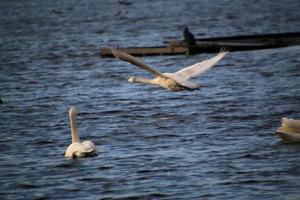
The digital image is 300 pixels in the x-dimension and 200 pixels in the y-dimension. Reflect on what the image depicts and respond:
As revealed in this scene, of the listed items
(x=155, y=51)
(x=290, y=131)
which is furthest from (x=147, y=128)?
(x=155, y=51)

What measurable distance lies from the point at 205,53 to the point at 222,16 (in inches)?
1441

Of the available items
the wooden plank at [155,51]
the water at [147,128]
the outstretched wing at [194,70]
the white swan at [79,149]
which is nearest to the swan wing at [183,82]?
the outstretched wing at [194,70]

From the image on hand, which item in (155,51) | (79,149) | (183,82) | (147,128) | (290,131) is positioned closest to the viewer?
(79,149)

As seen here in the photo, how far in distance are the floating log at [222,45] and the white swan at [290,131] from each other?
1907 centimetres

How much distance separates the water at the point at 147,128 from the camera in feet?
59.1

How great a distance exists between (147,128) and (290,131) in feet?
15.9

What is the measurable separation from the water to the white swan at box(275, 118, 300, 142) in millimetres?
227

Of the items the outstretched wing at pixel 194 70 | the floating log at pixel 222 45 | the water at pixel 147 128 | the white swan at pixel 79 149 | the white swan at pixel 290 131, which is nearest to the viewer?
the water at pixel 147 128

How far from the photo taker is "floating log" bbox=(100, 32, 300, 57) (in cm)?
4028

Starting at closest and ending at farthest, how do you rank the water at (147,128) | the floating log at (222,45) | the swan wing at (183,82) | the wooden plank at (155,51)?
the water at (147,128)
the swan wing at (183,82)
the floating log at (222,45)
the wooden plank at (155,51)

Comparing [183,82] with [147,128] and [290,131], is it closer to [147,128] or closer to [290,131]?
[290,131]

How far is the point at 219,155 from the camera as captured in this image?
20.3m

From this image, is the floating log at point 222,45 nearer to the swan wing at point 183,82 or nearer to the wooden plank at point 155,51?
the wooden plank at point 155,51

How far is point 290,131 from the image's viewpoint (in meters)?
20.8
